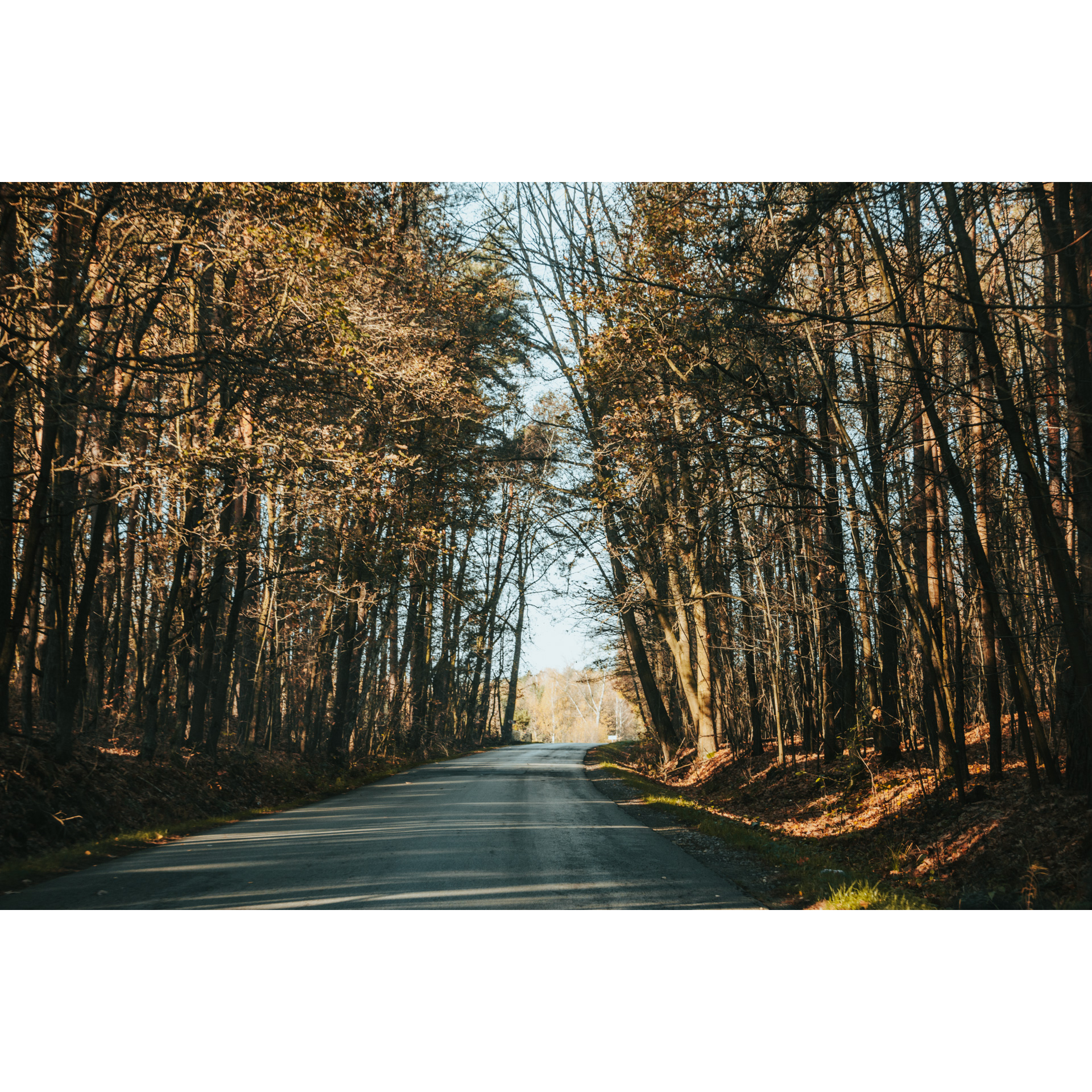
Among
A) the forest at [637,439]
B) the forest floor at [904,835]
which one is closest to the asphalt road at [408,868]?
the forest floor at [904,835]

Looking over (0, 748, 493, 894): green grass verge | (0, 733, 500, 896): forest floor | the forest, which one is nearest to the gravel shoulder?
the forest

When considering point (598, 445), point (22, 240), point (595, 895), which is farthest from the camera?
point (598, 445)

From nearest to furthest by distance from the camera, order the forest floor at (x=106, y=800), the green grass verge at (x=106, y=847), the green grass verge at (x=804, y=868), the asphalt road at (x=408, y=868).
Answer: the asphalt road at (x=408, y=868) < the green grass verge at (x=804, y=868) < the green grass verge at (x=106, y=847) < the forest floor at (x=106, y=800)

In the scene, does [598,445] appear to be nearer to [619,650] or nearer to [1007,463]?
[1007,463]

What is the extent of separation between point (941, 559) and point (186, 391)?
11.2 metres

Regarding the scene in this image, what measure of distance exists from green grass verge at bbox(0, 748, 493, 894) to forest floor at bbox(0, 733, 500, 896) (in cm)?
1

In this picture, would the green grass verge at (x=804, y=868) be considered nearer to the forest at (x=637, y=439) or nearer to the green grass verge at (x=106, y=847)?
the forest at (x=637, y=439)

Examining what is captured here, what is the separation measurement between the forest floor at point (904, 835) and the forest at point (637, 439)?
0.33 metres

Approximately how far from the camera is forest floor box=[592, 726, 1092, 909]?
617cm

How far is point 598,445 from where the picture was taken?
17.6 m

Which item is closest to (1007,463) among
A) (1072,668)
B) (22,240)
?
(1072,668)

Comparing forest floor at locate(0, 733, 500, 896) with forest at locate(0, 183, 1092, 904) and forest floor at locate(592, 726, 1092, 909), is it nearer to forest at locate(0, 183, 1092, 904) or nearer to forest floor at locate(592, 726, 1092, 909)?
forest at locate(0, 183, 1092, 904)

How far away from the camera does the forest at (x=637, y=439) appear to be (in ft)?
25.2

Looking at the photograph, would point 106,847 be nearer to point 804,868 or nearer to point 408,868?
point 408,868
